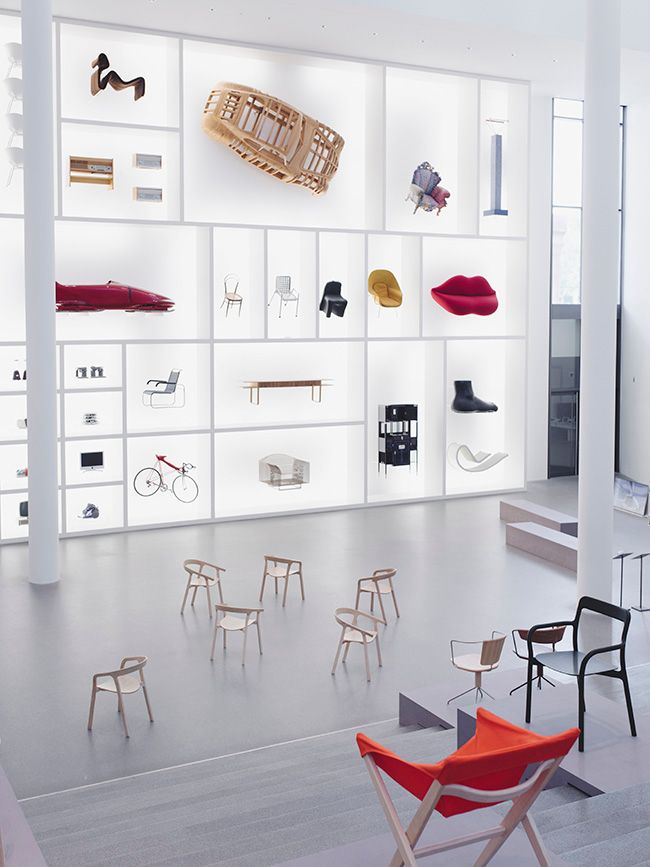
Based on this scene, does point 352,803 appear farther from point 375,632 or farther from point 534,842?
point 375,632

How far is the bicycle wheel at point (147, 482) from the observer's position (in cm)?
1148

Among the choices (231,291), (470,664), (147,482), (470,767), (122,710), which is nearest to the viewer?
(470,767)

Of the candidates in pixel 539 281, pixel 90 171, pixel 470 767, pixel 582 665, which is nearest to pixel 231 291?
pixel 90 171

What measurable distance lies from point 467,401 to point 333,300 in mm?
2422

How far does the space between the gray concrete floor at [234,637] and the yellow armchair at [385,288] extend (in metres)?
2.68

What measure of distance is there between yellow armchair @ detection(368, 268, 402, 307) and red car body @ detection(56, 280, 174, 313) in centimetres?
270

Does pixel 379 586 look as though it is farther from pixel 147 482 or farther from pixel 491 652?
pixel 147 482

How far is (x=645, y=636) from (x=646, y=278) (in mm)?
8275

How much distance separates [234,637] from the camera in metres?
7.62

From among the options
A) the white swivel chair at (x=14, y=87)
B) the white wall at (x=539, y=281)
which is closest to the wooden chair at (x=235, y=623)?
the white swivel chair at (x=14, y=87)

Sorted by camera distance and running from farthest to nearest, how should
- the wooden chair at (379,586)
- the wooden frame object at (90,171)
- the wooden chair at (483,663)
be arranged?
the wooden frame object at (90,171)
the wooden chair at (379,586)
the wooden chair at (483,663)

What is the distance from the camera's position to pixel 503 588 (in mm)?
8938

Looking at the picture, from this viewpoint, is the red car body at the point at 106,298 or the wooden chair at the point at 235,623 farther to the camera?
the red car body at the point at 106,298

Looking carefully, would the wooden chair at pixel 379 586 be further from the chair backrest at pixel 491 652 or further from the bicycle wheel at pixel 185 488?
the bicycle wheel at pixel 185 488
